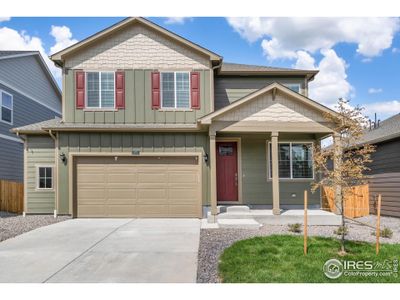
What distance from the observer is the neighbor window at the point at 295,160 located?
1114 cm

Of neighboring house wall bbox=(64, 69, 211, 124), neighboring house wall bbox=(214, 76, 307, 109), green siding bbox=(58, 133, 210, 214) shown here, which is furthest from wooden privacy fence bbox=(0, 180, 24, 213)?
neighboring house wall bbox=(214, 76, 307, 109)

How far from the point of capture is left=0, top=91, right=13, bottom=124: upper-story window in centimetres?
1468

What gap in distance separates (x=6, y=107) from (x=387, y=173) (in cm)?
1643

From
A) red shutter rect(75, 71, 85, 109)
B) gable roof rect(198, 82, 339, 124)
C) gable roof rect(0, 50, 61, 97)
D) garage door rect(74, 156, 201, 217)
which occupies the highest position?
gable roof rect(0, 50, 61, 97)

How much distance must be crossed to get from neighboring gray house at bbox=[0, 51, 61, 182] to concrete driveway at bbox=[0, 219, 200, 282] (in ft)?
27.1

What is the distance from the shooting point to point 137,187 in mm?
10711

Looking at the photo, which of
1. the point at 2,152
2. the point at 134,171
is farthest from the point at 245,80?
the point at 2,152

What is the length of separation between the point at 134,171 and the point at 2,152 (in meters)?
7.92

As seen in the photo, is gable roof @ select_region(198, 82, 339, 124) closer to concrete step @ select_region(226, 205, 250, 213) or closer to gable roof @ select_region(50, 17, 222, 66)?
gable roof @ select_region(50, 17, 222, 66)

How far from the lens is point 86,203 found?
10656 millimetres

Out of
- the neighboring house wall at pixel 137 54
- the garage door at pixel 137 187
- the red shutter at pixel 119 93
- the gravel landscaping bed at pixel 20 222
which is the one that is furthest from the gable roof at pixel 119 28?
the gravel landscaping bed at pixel 20 222

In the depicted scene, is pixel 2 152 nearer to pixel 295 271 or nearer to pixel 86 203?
pixel 86 203

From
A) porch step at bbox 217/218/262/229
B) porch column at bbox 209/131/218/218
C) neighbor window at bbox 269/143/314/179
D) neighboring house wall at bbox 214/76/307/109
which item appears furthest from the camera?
neighboring house wall at bbox 214/76/307/109
